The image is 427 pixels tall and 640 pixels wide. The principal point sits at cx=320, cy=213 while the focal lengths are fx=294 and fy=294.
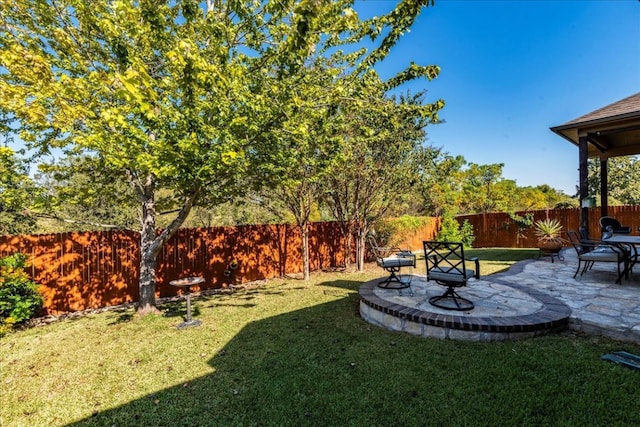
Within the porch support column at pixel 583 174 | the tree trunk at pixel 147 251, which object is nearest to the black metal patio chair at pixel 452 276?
the tree trunk at pixel 147 251

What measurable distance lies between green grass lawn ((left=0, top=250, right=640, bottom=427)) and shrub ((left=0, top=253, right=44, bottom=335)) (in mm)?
322

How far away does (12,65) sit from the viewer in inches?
139

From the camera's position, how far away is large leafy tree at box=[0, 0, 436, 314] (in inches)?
131

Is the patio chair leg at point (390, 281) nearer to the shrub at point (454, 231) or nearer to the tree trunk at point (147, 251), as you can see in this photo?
the tree trunk at point (147, 251)

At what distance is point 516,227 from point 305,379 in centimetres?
1450

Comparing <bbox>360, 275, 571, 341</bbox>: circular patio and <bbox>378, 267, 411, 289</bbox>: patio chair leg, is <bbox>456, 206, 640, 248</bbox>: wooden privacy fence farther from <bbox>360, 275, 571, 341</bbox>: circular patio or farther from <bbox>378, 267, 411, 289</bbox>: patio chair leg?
<bbox>378, 267, 411, 289</bbox>: patio chair leg

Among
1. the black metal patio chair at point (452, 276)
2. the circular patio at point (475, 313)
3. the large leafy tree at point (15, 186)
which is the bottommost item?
the circular patio at point (475, 313)

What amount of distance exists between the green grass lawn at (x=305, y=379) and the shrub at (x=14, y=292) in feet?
1.06

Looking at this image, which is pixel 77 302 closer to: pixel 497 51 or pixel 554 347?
pixel 554 347

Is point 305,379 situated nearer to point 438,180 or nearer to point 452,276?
point 452,276

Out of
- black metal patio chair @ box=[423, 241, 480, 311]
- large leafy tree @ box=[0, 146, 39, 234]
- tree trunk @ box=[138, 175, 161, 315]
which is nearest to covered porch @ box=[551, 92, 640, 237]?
black metal patio chair @ box=[423, 241, 480, 311]

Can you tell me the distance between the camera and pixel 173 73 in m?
3.92

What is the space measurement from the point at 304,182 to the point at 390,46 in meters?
4.65

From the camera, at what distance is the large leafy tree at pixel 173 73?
3.34m
